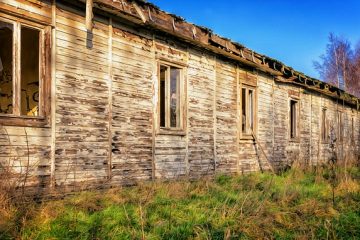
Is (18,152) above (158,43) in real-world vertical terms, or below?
below

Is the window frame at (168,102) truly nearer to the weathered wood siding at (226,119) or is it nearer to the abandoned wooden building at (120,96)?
the abandoned wooden building at (120,96)

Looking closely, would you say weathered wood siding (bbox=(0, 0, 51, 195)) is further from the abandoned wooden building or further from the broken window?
the broken window

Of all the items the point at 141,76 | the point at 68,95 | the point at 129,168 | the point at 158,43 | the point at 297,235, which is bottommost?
the point at 297,235

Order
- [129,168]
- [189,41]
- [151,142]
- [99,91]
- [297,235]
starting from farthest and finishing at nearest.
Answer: [189,41]
[151,142]
[129,168]
[99,91]
[297,235]

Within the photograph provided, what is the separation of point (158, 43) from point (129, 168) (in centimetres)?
314

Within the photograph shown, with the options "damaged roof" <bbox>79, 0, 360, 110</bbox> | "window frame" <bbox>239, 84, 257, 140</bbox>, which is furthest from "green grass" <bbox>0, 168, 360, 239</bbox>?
"window frame" <bbox>239, 84, 257, 140</bbox>

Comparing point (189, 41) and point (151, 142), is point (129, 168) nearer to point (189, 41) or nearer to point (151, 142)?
point (151, 142)

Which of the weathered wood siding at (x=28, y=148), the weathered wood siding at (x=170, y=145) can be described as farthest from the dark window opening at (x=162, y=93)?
the weathered wood siding at (x=28, y=148)

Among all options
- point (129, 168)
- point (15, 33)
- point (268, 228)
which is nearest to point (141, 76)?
point (129, 168)

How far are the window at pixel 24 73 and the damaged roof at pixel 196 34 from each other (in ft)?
4.94

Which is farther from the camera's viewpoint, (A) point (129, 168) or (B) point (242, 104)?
(B) point (242, 104)

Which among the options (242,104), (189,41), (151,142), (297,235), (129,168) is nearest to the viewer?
(297,235)

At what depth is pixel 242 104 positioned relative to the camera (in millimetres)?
14336

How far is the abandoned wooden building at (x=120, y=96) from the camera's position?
7.38 metres
